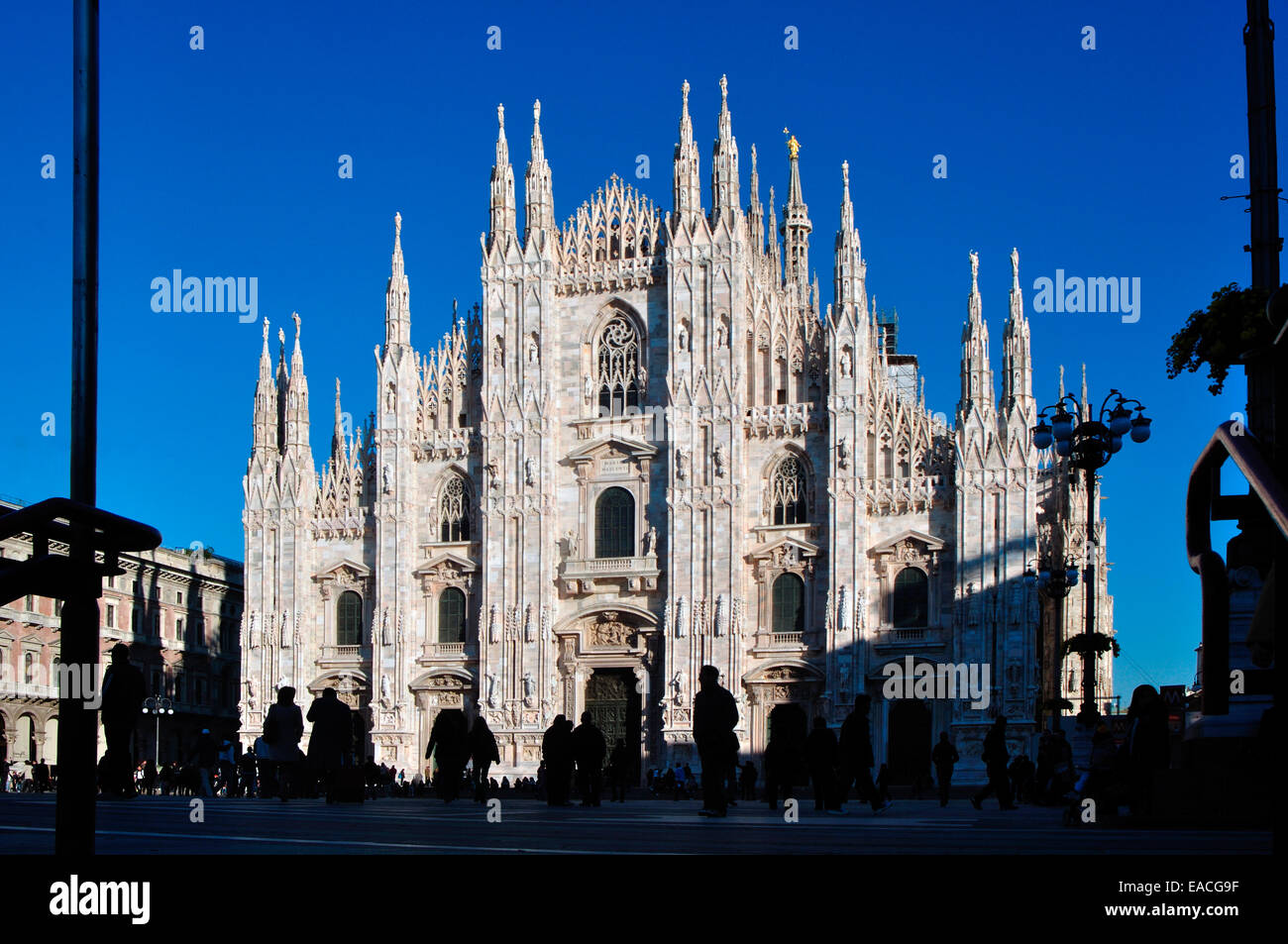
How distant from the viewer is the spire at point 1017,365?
42.7 meters

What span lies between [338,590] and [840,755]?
96.7 ft

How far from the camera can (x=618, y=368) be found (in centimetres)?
4650

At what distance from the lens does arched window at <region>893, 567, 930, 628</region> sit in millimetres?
42844

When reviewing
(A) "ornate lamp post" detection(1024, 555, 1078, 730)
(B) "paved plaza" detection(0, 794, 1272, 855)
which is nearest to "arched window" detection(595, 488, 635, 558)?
(A) "ornate lamp post" detection(1024, 555, 1078, 730)

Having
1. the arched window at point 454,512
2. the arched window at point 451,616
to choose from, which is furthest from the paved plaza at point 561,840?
the arched window at point 454,512

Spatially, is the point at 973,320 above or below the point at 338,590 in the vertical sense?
above

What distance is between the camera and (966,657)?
41594 mm

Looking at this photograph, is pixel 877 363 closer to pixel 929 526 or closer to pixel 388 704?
pixel 929 526

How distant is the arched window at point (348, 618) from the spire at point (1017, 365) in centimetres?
1919

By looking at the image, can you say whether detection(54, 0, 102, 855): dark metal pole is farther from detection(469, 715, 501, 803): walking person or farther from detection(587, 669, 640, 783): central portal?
detection(587, 669, 640, 783): central portal

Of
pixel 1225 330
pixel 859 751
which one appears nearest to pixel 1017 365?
pixel 859 751

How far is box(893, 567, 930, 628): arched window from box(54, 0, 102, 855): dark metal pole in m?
37.8

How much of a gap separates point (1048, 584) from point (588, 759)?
45.9 ft
